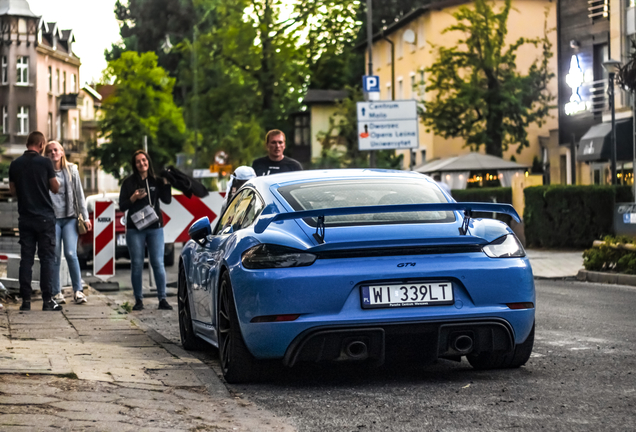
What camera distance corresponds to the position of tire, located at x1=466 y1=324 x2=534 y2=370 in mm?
7309

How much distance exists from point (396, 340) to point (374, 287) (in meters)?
0.38

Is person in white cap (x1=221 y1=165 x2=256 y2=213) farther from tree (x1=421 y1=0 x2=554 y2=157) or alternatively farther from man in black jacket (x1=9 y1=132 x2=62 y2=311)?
tree (x1=421 y1=0 x2=554 y2=157)

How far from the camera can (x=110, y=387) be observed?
6652 millimetres

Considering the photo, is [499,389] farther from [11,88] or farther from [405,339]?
[11,88]

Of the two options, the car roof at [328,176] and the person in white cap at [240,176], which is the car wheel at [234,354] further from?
the person in white cap at [240,176]

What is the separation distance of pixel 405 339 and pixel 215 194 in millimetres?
10596

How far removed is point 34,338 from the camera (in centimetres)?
928

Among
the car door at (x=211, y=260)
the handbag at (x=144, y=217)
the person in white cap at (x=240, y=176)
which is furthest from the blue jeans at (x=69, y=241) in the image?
the car door at (x=211, y=260)

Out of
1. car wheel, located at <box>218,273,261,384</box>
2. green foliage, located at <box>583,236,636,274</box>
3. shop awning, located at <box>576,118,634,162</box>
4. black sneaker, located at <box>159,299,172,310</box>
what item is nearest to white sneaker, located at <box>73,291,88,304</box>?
black sneaker, located at <box>159,299,172,310</box>

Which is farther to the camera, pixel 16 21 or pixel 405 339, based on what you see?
pixel 16 21

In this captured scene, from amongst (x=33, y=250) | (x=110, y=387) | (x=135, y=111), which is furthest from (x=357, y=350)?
(x=135, y=111)

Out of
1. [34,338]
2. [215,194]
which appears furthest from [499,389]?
[215,194]

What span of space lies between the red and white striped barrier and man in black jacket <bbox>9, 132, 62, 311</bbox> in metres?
3.59

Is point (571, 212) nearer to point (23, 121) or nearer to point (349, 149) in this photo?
point (349, 149)
